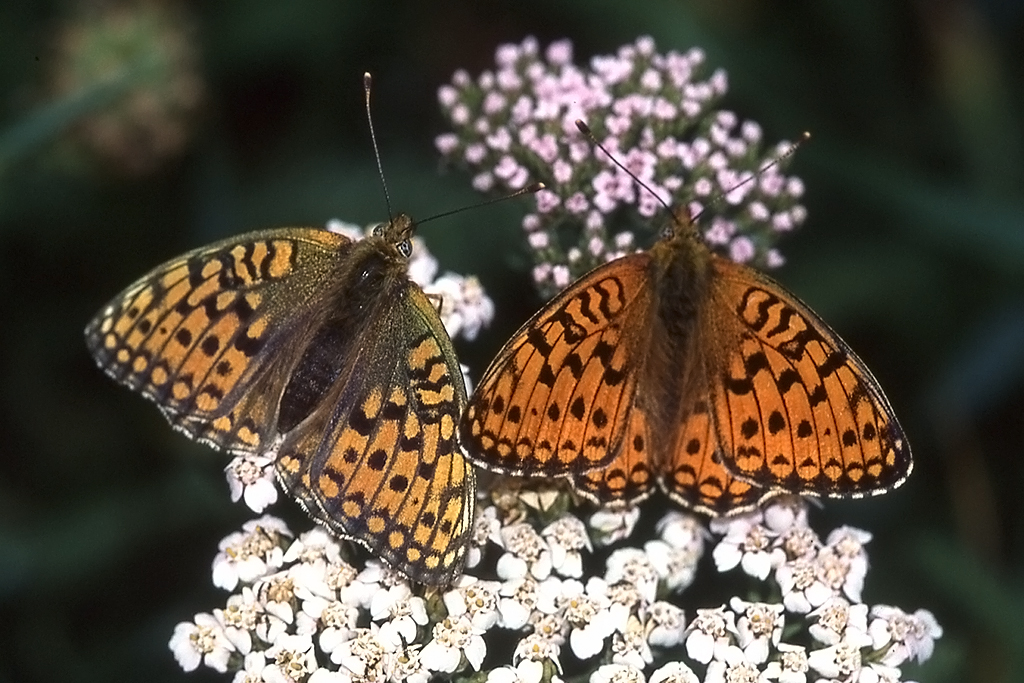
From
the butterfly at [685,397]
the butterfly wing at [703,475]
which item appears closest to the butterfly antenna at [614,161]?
the butterfly at [685,397]

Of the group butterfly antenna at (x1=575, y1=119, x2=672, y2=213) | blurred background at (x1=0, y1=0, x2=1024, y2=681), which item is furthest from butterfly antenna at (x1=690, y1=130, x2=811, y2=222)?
blurred background at (x1=0, y1=0, x2=1024, y2=681)

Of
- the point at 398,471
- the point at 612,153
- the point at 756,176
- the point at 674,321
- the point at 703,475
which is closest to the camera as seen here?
the point at 398,471

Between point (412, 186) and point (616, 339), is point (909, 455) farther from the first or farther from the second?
point (412, 186)

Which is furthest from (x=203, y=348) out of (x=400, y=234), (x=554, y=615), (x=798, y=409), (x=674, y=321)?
(x=798, y=409)

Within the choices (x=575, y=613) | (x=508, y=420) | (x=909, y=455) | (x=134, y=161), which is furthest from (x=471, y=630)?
(x=134, y=161)

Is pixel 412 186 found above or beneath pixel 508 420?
above

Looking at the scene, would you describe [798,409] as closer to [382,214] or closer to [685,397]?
[685,397]

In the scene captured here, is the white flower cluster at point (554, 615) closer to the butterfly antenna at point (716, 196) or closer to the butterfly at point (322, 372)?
the butterfly at point (322, 372)
